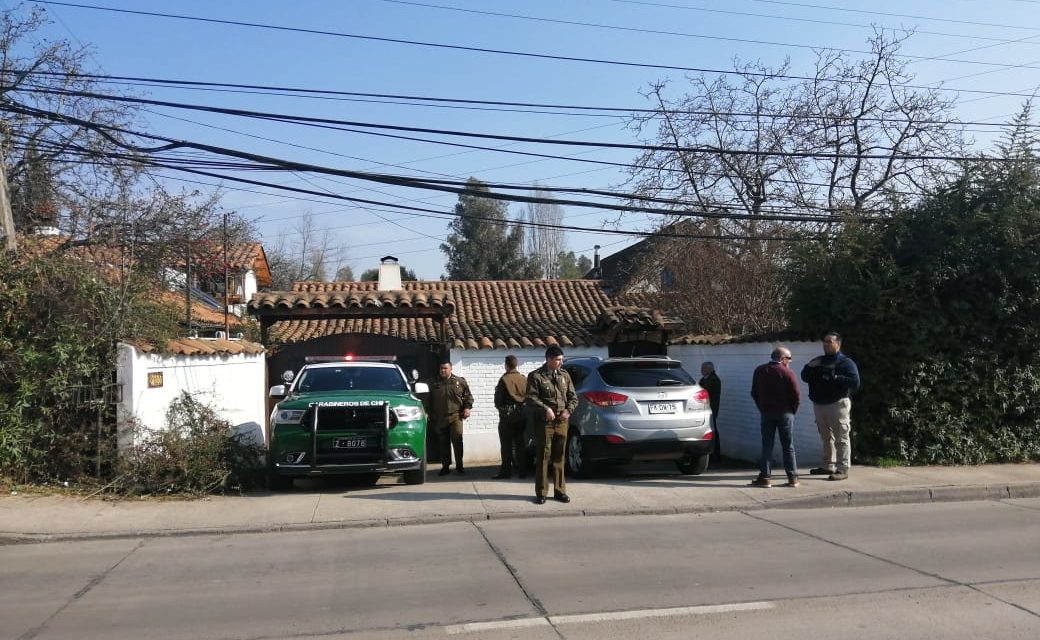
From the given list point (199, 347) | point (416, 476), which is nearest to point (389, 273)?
point (199, 347)

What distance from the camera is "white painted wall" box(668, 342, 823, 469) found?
13008mm

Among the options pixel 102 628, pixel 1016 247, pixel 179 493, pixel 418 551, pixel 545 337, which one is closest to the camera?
pixel 102 628

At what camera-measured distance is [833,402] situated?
11477 mm

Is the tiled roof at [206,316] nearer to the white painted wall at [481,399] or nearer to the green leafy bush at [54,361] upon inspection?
the white painted wall at [481,399]

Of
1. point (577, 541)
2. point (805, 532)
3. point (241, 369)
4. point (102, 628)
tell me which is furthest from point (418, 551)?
point (241, 369)

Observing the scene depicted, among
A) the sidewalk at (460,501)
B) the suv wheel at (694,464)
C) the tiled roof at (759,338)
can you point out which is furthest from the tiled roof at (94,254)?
the tiled roof at (759,338)

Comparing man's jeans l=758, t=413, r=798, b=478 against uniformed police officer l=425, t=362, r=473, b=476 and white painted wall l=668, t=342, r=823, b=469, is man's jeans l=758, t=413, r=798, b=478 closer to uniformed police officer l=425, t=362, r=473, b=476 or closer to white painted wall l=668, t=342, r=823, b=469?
white painted wall l=668, t=342, r=823, b=469

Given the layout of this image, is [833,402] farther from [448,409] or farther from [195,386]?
[195,386]

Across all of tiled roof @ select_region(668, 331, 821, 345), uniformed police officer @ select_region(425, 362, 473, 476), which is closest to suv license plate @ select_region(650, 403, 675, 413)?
tiled roof @ select_region(668, 331, 821, 345)

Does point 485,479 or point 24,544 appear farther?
point 485,479

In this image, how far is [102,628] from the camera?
19.5 feet

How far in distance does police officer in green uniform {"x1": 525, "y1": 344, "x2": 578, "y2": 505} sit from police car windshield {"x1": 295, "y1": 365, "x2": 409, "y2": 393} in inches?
108

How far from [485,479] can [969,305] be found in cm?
716

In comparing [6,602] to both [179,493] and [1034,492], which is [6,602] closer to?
[179,493]
